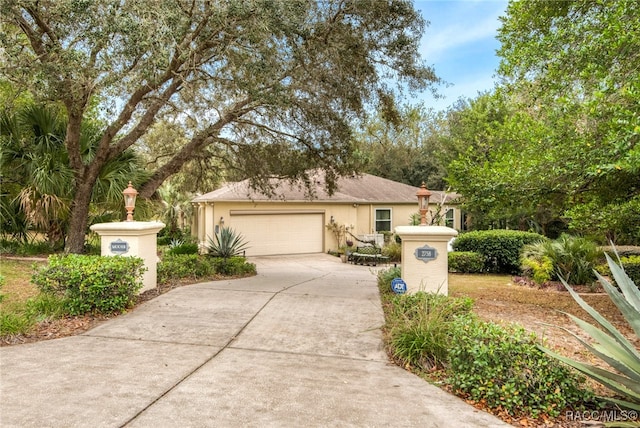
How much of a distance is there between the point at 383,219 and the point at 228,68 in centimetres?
1473

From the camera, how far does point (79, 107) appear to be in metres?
8.07

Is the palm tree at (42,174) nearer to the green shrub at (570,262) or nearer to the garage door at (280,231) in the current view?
the garage door at (280,231)

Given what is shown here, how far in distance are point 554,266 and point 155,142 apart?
52.4 ft

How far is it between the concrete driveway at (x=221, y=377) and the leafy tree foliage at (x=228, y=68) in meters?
4.20

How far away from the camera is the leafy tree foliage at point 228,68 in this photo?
21.6 feet

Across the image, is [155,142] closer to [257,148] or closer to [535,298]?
[257,148]

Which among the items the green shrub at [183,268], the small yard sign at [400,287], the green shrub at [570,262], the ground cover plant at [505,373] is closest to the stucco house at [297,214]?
the green shrub at [570,262]

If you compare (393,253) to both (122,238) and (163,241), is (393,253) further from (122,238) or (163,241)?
(122,238)

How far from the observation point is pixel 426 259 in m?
6.31

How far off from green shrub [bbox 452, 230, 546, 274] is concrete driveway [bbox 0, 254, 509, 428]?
31.4 feet

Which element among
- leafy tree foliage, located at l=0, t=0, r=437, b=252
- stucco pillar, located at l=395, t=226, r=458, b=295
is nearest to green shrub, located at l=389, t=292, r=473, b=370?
stucco pillar, located at l=395, t=226, r=458, b=295

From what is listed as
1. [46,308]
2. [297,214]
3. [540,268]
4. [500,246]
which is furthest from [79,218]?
[500,246]

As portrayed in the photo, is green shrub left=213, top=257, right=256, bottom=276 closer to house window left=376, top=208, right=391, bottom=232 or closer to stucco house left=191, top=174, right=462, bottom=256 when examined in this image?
stucco house left=191, top=174, right=462, bottom=256

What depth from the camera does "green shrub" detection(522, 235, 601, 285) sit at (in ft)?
35.7
